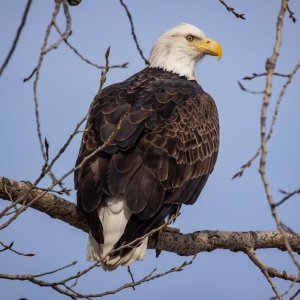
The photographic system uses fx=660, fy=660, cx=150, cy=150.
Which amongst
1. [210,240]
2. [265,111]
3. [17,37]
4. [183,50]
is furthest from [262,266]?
[17,37]

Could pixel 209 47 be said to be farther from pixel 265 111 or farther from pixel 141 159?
pixel 265 111

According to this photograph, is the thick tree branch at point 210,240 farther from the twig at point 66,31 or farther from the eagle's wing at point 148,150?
the twig at point 66,31

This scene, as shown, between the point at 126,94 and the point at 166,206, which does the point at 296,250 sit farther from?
the point at 126,94

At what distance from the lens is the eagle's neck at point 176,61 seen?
7871 mm

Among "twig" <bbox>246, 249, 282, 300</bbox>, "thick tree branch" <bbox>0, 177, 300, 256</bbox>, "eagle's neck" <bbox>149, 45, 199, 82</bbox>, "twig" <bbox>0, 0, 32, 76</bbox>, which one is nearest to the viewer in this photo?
"twig" <bbox>0, 0, 32, 76</bbox>

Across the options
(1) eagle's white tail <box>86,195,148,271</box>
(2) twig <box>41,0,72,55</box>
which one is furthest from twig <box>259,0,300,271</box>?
(1) eagle's white tail <box>86,195,148,271</box>

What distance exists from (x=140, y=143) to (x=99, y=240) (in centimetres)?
93

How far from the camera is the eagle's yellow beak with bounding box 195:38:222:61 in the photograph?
7895 mm

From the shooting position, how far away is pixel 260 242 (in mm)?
6254

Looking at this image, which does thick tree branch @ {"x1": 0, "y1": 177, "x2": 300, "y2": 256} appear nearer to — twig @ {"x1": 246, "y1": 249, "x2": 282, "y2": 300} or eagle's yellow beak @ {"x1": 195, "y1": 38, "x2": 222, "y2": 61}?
twig @ {"x1": 246, "y1": 249, "x2": 282, "y2": 300}

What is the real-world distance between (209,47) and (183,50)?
0.32 metres

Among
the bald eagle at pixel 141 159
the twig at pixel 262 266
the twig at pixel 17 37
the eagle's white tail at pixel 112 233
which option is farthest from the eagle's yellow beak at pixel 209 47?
the twig at pixel 17 37

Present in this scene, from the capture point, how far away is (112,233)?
5.46 m

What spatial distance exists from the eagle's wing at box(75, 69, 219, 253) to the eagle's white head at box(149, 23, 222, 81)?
0.99 m
